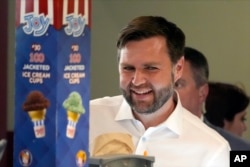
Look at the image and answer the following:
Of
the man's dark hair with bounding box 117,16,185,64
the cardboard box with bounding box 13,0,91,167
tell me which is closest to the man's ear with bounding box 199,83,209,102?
the man's dark hair with bounding box 117,16,185,64

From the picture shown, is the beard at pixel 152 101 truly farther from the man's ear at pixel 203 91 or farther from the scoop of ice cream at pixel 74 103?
the scoop of ice cream at pixel 74 103

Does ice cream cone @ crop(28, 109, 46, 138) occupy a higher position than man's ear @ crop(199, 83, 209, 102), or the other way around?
ice cream cone @ crop(28, 109, 46, 138)

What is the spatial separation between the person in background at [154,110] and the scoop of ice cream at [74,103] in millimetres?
190

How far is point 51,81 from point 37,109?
30 millimetres

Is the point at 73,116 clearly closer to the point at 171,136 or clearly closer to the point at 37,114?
the point at 37,114

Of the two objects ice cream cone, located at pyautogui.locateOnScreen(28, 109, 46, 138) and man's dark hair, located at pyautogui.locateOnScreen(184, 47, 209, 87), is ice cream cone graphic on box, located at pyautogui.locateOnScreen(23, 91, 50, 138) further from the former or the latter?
man's dark hair, located at pyautogui.locateOnScreen(184, 47, 209, 87)

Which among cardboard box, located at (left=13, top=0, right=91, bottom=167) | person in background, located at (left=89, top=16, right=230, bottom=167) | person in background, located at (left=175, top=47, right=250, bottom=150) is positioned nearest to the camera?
cardboard box, located at (left=13, top=0, right=91, bottom=167)

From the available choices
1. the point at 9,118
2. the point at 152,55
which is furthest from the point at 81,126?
the point at 152,55

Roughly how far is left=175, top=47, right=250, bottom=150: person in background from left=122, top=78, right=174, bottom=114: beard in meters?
0.07

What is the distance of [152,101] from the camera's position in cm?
71

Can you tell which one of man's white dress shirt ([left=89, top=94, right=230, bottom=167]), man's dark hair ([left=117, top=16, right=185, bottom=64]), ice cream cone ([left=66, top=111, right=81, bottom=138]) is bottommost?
man's white dress shirt ([left=89, top=94, right=230, bottom=167])

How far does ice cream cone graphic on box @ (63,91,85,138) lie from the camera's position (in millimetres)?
444

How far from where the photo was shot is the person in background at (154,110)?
2.26ft

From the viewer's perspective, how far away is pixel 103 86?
77cm
